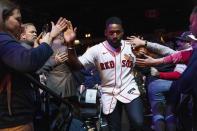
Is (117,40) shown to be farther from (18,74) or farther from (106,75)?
(18,74)

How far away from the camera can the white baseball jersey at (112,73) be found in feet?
22.5

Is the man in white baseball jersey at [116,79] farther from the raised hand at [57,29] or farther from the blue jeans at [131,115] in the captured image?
the raised hand at [57,29]

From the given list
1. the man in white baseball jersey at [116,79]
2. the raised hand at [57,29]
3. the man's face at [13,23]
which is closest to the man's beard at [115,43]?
the man in white baseball jersey at [116,79]

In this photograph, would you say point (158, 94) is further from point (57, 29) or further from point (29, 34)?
point (57, 29)

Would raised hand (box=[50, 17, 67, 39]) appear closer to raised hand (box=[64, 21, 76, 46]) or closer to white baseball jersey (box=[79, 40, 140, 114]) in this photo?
raised hand (box=[64, 21, 76, 46])

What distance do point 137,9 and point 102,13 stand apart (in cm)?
99

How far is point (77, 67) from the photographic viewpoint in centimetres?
663

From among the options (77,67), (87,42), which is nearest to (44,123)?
(77,67)

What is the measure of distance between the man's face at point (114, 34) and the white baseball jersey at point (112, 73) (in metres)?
0.09

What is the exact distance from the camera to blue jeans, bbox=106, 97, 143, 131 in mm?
6734

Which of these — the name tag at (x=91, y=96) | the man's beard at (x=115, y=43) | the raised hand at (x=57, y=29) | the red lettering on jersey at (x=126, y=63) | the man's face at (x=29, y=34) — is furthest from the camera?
the name tag at (x=91, y=96)

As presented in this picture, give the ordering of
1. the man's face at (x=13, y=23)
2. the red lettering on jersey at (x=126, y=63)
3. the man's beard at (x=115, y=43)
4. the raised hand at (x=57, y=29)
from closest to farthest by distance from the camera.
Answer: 1. the man's face at (x=13, y=23)
2. the raised hand at (x=57, y=29)
3. the red lettering on jersey at (x=126, y=63)
4. the man's beard at (x=115, y=43)

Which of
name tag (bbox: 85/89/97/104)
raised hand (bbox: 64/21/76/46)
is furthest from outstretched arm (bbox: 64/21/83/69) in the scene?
name tag (bbox: 85/89/97/104)

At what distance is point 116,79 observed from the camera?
272 inches
